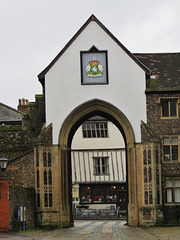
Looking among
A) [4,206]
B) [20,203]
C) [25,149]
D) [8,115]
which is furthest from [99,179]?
[4,206]

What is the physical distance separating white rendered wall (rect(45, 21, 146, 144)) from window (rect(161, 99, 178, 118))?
3.72 ft

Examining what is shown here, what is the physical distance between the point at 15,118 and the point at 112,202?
15.0 metres

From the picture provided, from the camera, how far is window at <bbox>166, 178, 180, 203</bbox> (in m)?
32.0

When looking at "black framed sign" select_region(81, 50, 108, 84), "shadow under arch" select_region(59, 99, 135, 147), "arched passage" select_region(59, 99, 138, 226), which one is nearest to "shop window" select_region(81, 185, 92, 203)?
"arched passage" select_region(59, 99, 138, 226)

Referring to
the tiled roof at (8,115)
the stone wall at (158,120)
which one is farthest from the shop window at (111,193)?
the stone wall at (158,120)

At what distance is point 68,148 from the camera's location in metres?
32.8

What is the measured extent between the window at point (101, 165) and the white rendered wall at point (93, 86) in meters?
32.0

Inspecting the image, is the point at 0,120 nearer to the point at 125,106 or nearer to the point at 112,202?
the point at 112,202

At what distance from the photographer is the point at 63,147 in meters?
31.9

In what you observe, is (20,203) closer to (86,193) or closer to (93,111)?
(93,111)

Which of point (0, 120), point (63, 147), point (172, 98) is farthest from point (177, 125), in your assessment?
point (0, 120)

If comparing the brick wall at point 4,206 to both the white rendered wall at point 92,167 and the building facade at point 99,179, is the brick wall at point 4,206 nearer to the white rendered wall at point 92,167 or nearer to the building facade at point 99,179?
the white rendered wall at point 92,167

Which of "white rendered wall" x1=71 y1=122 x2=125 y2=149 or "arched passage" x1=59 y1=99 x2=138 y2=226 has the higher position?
"white rendered wall" x1=71 y1=122 x2=125 y2=149

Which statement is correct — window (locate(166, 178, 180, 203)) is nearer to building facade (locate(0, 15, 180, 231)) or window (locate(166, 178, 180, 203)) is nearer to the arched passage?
building facade (locate(0, 15, 180, 231))
